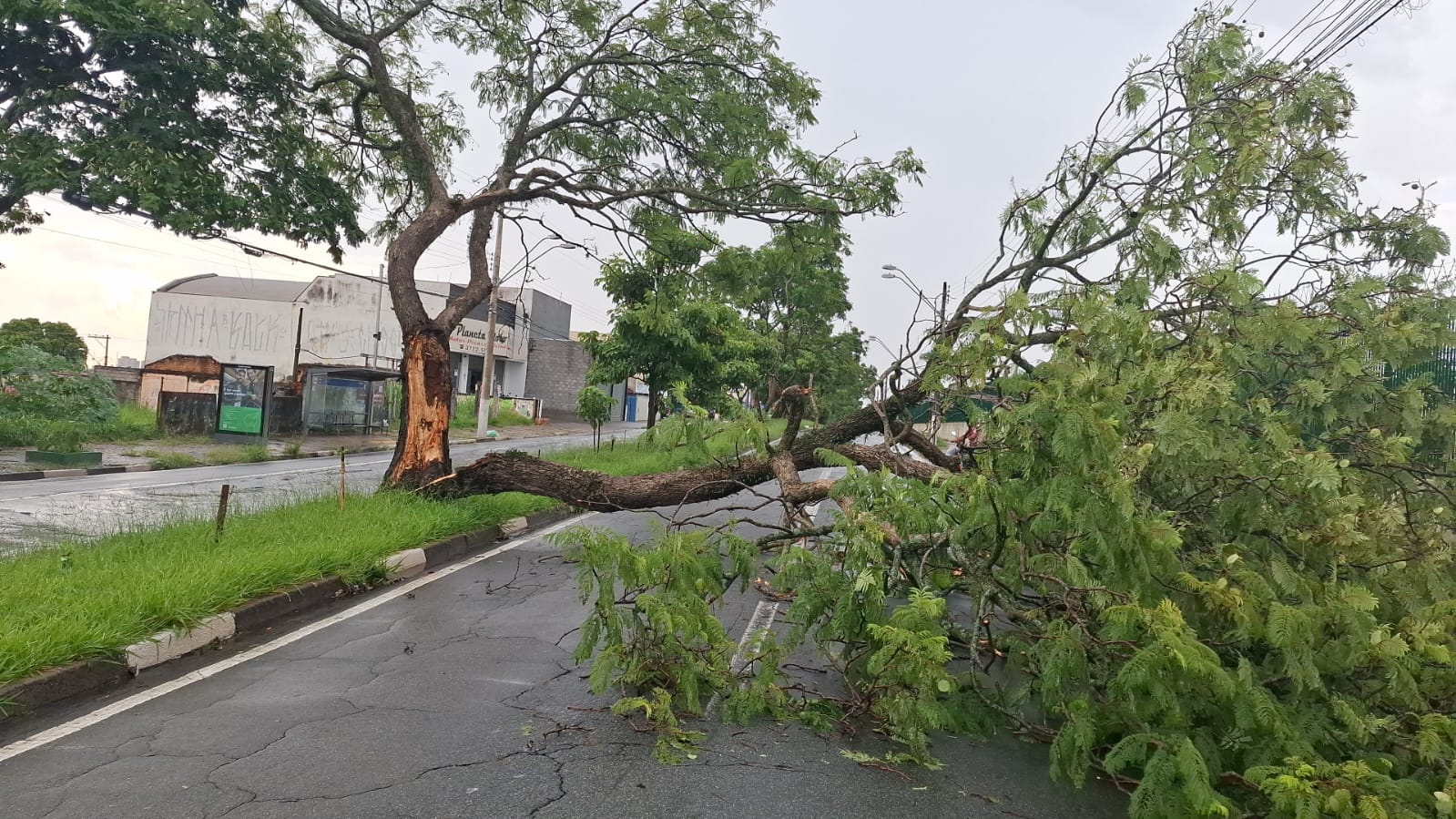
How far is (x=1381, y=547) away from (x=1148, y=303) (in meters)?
2.18

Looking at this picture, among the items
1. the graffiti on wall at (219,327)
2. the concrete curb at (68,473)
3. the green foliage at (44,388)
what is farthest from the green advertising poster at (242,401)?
the graffiti on wall at (219,327)

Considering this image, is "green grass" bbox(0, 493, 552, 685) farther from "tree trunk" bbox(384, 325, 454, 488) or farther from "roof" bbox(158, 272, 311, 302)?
"roof" bbox(158, 272, 311, 302)

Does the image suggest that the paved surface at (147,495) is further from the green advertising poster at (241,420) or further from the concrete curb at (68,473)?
the green advertising poster at (241,420)

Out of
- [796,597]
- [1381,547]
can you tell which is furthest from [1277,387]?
[796,597]

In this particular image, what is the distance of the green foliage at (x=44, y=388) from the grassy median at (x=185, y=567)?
33.3ft

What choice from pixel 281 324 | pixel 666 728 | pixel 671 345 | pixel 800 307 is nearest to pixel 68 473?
pixel 671 345

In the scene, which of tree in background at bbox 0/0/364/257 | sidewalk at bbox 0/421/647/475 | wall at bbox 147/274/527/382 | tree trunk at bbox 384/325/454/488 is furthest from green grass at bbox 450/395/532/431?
tree trunk at bbox 384/325/454/488

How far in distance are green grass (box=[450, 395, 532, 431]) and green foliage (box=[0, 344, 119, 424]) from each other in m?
16.7

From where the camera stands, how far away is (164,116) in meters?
11.3

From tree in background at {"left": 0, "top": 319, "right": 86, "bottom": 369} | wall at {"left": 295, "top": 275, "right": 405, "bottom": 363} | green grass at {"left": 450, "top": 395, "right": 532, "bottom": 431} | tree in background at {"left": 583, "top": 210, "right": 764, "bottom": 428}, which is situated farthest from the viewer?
wall at {"left": 295, "top": 275, "right": 405, "bottom": 363}

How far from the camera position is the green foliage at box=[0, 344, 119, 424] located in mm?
15758

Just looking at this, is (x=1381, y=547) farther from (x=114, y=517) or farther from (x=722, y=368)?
(x=722, y=368)

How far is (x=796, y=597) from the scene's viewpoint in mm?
4504

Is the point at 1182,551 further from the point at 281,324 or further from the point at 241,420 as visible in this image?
the point at 281,324
